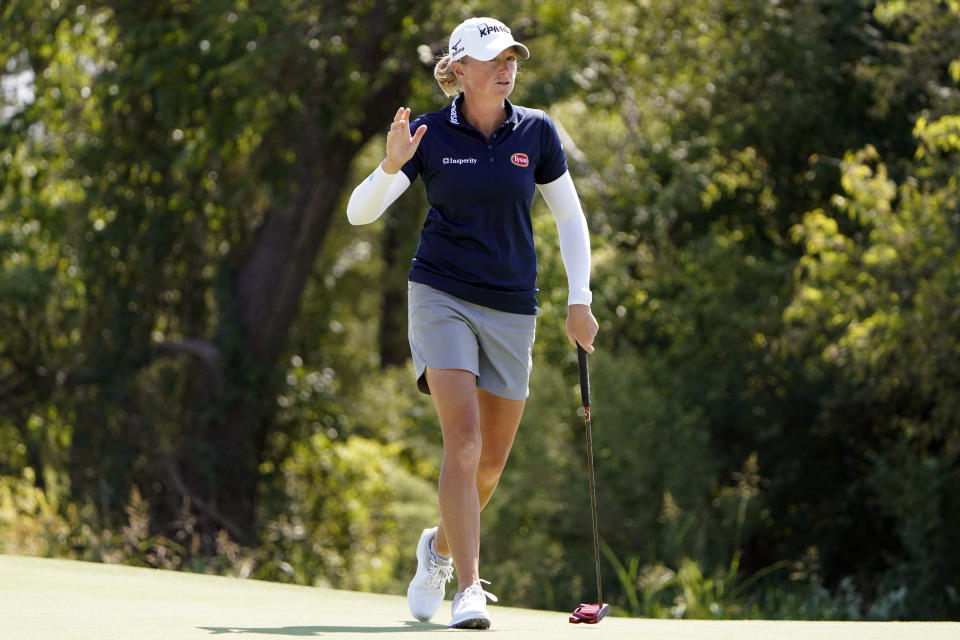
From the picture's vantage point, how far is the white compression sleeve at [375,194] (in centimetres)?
548

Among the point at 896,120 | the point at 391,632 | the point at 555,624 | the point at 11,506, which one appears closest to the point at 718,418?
the point at 896,120

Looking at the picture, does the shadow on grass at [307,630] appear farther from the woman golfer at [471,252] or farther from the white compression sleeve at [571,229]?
the white compression sleeve at [571,229]

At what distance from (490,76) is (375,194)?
0.61m

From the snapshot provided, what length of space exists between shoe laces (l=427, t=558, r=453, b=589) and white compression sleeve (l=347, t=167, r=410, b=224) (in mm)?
1377

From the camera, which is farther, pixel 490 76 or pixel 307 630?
pixel 490 76

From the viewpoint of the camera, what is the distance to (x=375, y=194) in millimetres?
5508

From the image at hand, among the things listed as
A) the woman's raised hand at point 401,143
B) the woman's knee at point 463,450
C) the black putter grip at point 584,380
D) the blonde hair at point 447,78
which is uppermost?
the blonde hair at point 447,78

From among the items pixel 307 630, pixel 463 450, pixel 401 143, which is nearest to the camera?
pixel 307 630

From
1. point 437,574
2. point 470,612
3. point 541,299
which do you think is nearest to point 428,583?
point 437,574

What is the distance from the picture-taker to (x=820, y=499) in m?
14.0

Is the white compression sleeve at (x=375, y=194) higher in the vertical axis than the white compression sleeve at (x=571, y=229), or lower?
higher

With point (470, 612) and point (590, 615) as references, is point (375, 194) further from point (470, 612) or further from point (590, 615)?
point (590, 615)

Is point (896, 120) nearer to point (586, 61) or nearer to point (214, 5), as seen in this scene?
point (586, 61)

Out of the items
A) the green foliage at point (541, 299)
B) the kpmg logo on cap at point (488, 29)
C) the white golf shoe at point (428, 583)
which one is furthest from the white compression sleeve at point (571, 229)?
the green foliage at point (541, 299)
